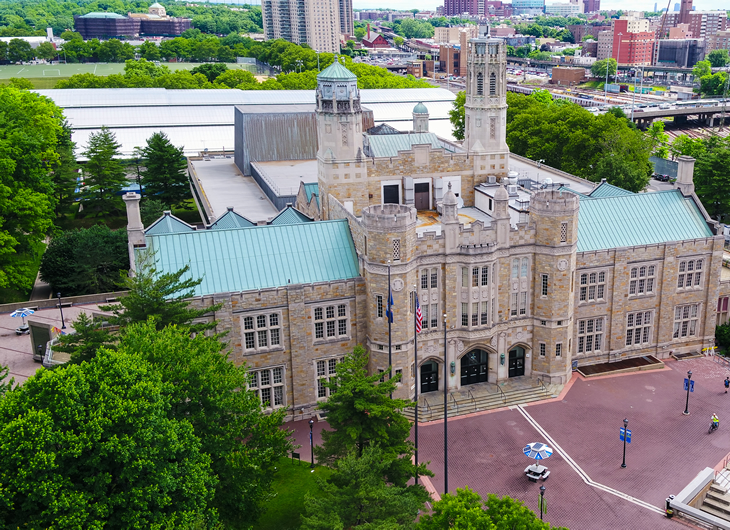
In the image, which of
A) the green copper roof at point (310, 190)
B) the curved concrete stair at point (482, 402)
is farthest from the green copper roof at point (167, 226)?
the curved concrete stair at point (482, 402)

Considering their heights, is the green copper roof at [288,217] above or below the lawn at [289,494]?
above

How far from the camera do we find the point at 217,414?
1265 inches

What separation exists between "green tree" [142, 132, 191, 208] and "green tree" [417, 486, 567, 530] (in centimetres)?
7200

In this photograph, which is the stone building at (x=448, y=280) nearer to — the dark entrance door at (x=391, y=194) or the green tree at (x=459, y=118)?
the dark entrance door at (x=391, y=194)

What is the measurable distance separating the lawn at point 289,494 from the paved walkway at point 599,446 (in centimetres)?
176

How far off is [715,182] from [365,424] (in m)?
66.2

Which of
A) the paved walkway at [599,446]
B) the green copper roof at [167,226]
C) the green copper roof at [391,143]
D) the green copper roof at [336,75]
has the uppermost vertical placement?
the green copper roof at [336,75]

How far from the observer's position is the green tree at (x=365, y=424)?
33531 millimetres

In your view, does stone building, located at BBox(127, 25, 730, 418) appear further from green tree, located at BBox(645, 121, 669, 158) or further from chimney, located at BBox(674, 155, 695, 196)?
green tree, located at BBox(645, 121, 669, 158)

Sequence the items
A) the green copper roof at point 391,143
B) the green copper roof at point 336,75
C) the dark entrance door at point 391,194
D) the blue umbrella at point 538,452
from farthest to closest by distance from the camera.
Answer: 1. the green copper roof at point 391,143
2. the dark entrance door at point 391,194
3. the green copper roof at point 336,75
4. the blue umbrella at point 538,452

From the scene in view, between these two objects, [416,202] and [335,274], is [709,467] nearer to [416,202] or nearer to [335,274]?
[335,274]

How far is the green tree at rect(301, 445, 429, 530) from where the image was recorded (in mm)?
29141

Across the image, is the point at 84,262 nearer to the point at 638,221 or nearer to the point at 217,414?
the point at 217,414

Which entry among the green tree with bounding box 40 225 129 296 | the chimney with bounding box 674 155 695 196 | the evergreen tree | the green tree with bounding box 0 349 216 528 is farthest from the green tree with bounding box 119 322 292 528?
the evergreen tree
